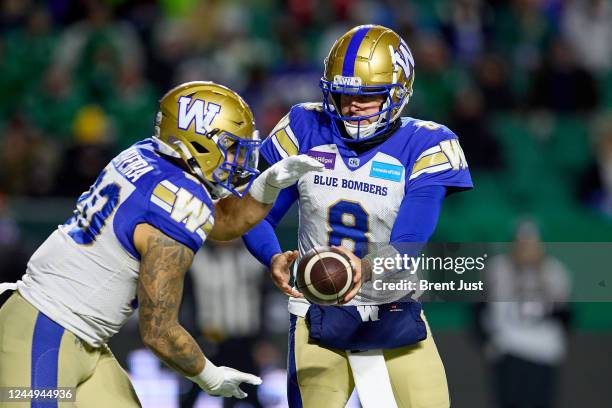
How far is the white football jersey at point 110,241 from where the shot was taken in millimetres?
3977

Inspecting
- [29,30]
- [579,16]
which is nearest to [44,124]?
[29,30]

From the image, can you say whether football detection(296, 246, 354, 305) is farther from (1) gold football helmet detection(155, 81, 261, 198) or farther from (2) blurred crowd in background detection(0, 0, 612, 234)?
(2) blurred crowd in background detection(0, 0, 612, 234)

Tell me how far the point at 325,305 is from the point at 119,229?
2.87 feet

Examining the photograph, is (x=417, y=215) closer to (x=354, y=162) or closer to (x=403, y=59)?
(x=354, y=162)

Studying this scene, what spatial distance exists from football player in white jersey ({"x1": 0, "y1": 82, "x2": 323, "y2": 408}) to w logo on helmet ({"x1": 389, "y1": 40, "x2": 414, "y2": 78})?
0.63 meters

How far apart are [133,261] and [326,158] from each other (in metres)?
0.93

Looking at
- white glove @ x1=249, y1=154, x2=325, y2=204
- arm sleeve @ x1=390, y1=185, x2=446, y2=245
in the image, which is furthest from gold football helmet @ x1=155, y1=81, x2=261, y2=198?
arm sleeve @ x1=390, y1=185, x2=446, y2=245

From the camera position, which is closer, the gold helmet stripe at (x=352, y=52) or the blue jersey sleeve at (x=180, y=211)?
A: the blue jersey sleeve at (x=180, y=211)

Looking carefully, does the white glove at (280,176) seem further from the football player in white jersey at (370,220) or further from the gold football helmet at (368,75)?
the gold football helmet at (368,75)

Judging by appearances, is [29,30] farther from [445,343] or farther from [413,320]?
[413,320]

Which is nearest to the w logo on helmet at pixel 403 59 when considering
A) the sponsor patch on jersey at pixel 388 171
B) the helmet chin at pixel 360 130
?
the helmet chin at pixel 360 130

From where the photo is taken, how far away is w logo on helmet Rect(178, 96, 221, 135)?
4.17 meters

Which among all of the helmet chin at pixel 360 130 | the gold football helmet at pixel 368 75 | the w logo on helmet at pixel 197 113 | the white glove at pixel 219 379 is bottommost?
the white glove at pixel 219 379

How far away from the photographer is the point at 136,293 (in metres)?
4.14
